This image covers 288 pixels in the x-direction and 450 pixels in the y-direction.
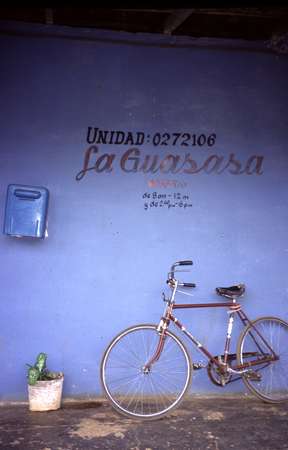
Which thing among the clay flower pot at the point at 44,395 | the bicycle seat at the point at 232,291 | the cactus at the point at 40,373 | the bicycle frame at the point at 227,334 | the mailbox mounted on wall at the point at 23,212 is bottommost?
the clay flower pot at the point at 44,395

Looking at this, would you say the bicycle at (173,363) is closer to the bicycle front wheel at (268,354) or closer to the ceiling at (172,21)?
the bicycle front wheel at (268,354)

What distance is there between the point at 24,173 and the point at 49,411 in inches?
86.9

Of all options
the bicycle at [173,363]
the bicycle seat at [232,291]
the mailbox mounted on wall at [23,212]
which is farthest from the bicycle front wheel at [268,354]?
the mailbox mounted on wall at [23,212]

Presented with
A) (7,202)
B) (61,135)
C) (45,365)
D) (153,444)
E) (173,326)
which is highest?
(61,135)

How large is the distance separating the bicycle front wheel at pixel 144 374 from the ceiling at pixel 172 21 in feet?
9.72

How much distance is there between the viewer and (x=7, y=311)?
5156mm

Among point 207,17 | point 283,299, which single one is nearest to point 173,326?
point 283,299

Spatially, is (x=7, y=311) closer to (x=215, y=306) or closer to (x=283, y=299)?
(x=215, y=306)

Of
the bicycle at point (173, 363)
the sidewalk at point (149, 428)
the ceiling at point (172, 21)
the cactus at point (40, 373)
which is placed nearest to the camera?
the sidewalk at point (149, 428)

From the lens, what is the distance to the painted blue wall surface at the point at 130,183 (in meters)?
5.18

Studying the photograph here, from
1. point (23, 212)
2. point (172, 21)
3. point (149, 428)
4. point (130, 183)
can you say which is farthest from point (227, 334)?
point (172, 21)

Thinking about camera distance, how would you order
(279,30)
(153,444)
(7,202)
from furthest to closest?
1. (279,30)
2. (7,202)
3. (153,444)

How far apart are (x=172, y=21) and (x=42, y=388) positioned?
3593 mm

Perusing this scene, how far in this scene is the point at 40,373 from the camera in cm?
498
